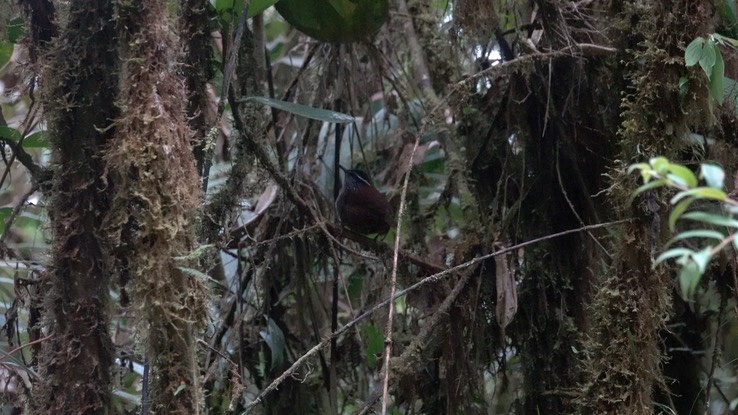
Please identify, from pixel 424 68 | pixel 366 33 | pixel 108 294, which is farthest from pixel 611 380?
pixel 424 68

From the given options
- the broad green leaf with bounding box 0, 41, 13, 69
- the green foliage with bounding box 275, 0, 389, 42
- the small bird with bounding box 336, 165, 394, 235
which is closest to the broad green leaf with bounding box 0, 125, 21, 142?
the broad green leaf with bounding box 0, 41, 13, 69

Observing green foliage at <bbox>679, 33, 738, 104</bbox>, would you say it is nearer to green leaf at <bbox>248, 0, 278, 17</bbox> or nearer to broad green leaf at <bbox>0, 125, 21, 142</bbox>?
green leaf at <bbox>248, 0, 278, 17</bbox>

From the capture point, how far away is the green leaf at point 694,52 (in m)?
1.62

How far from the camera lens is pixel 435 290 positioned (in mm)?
2654

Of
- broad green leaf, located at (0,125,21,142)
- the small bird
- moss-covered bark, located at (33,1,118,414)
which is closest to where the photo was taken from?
moss-covered bark, located at (33,1,118,414)

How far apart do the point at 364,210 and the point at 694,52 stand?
62.3 inches

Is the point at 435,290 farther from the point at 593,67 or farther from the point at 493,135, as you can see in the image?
the point at 593,67

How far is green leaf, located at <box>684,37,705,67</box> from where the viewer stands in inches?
63.7

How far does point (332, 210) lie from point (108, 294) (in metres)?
1.56

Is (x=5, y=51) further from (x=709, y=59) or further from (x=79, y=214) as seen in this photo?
(x=709, y=59)

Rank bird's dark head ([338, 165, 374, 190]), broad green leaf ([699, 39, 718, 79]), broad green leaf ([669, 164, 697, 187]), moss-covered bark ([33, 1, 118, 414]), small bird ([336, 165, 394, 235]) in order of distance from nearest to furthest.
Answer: broad green leaf ([669, 164, 697, 187])
broad green leaf ([699, 39, 718, 79])
moss-covered bark ([33, 1, 118, 414])
small bird ([336, 165, 394, 235])
bird's dark head ([338, 165, 374, 190])

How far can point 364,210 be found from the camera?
9.78 feet

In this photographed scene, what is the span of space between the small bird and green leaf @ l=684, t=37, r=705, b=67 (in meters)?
1.52

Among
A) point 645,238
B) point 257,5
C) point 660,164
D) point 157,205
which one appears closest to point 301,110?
point 257,5
